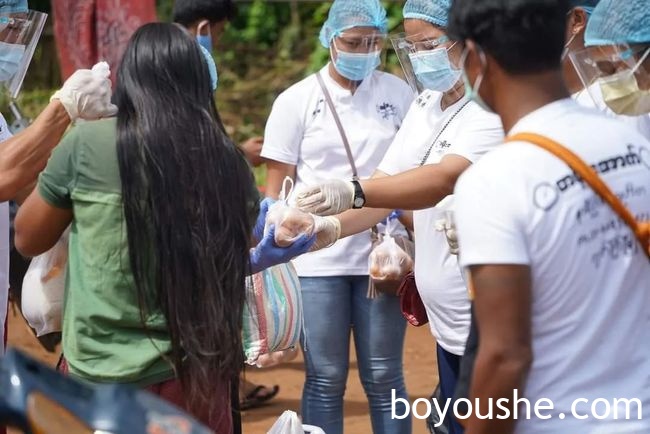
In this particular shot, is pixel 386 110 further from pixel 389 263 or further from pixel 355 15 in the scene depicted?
pixel 389 263

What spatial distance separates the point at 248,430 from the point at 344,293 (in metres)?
1.48

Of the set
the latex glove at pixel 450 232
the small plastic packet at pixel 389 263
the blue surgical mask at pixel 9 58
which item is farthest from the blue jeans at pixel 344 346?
the blue surgical mask at pixel 9 58

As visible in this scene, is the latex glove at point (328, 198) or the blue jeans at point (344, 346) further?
the blue jeans at point (344, 346)

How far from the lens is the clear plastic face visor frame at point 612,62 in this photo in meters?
3.53

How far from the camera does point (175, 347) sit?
10.1 ft

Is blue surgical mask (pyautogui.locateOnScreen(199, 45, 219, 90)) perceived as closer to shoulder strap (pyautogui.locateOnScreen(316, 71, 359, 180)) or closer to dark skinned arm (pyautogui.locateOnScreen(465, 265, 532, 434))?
dark skinned arm (pyautogui.locateOnScreen(465, 265, 532, 434))

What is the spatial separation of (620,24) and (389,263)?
1.48 meters

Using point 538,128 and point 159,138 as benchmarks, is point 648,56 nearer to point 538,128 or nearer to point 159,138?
point 538,128

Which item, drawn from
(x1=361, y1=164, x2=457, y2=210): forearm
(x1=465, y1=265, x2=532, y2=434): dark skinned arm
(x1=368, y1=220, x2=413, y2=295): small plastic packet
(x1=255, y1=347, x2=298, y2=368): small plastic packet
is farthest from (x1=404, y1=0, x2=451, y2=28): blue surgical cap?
(x1=465, y1=265, x2=532, y2=434): dark skinned arm

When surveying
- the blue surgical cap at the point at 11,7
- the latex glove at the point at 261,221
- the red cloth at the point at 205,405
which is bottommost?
the red cloth at the point at 205,405

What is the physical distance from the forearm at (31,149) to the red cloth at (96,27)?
376 centimetres

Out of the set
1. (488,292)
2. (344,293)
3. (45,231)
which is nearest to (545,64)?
(488,292)

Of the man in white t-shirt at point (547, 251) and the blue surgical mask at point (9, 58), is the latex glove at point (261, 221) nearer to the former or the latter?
the blue surgical mask at point (9, 58)

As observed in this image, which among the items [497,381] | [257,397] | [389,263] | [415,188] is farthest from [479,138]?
[257,397]
